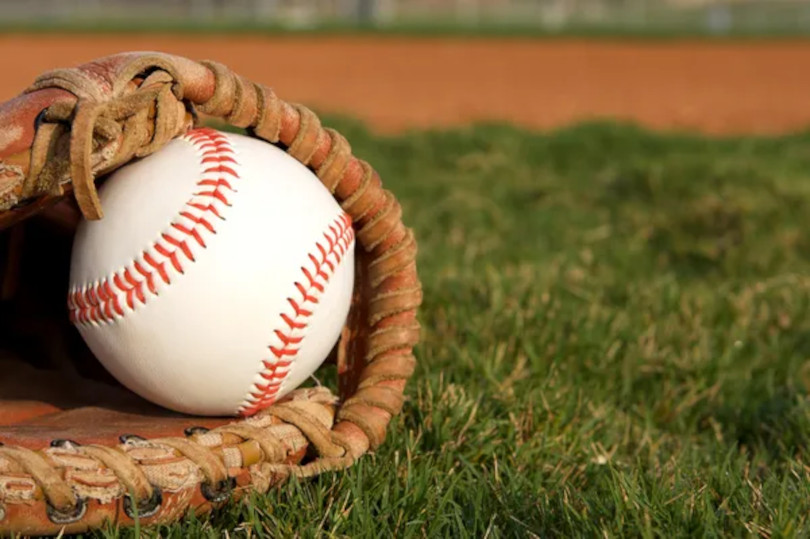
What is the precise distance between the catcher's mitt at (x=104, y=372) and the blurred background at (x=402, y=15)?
763 inches

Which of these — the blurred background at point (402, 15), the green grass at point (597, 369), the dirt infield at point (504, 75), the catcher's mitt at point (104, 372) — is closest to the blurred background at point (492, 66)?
the dirt infield at point (504, 75)

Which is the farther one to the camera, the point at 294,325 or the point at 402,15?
the point at 402,15

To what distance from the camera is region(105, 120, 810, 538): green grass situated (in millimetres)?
1735

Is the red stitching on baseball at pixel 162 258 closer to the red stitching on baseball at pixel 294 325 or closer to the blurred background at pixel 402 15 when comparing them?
the red stitching on baseball at pixel 294 325

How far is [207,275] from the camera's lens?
1818 millimetres

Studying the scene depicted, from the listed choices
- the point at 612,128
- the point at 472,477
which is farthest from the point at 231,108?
the point at 612,128

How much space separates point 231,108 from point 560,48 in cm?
1488

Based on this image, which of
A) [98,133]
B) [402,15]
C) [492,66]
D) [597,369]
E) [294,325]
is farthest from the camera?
[402,15]

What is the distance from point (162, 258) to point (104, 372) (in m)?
0.58

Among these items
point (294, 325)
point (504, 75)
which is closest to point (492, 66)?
point (504, 75)

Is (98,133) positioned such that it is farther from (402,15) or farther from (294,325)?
(402,15)

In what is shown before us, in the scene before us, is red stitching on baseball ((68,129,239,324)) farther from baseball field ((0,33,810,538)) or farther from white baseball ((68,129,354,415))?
baseball field ((0,33,810,538))

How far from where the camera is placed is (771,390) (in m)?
2.54

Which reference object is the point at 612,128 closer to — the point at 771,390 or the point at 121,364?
the point at 771,390
